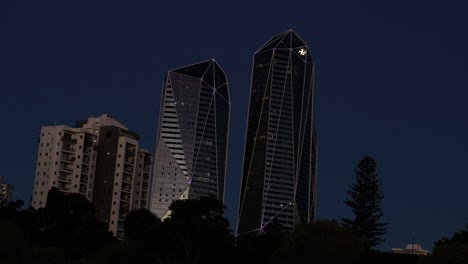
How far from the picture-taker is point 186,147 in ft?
628

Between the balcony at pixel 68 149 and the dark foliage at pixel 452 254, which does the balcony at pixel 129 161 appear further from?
the dark foliage at pixel 452 254

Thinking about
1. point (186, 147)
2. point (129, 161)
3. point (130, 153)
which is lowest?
point (129, 161)

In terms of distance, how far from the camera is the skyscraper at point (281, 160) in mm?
188625

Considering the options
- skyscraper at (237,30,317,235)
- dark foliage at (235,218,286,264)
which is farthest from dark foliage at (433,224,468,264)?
skyscraper at (237,30,317,235)

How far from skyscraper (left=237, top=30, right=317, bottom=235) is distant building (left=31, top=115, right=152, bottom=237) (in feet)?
171

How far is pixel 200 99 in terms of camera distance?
197 metres

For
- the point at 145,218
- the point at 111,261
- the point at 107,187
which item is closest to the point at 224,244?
the point at 111,261

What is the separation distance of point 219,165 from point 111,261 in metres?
147

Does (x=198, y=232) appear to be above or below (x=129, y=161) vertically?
below

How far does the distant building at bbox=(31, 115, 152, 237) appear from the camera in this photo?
137 m

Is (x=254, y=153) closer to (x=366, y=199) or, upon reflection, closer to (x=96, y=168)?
(x=96, y=168)

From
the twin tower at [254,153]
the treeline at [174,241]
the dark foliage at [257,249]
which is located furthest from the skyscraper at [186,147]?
the dark foliage at [257,249]

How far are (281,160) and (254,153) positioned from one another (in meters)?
9.24

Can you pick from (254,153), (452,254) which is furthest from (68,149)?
(452,254)
